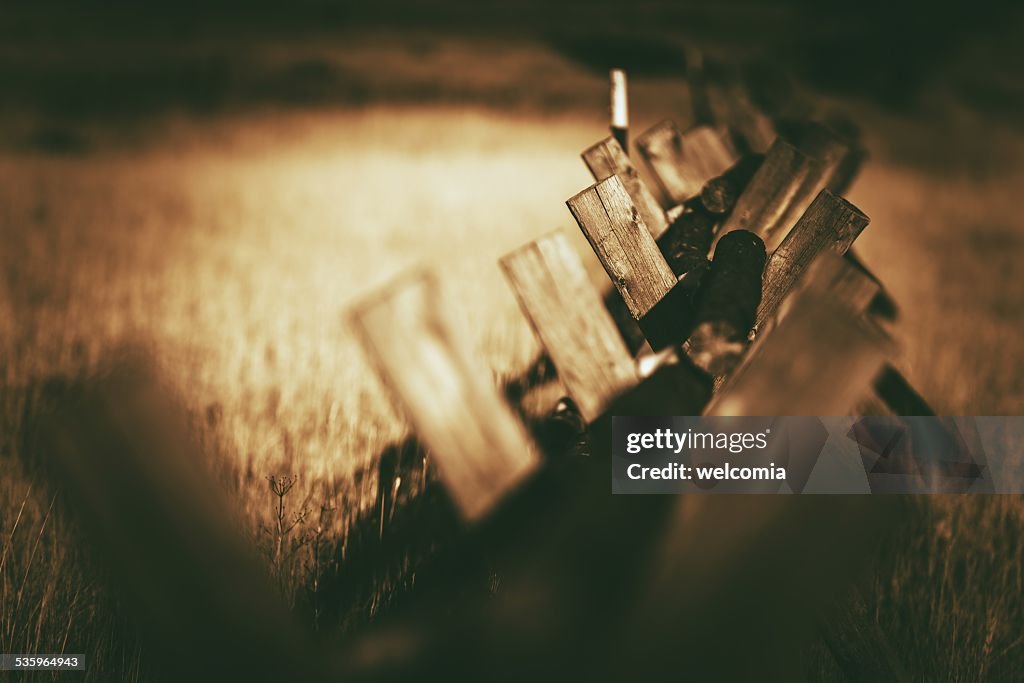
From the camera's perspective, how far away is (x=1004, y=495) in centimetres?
206

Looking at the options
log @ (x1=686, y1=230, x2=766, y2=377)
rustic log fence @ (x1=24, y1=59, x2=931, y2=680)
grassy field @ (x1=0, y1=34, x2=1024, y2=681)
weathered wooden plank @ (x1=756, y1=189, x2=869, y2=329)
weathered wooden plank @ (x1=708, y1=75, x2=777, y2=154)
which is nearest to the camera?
rustic log fence @ (x1=24, y1=59, x2=931, y2=680)

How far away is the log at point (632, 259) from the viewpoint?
4.18ft

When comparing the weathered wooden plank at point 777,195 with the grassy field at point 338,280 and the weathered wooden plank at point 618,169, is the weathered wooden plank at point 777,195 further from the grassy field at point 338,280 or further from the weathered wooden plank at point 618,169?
the grassy field at point 338,280

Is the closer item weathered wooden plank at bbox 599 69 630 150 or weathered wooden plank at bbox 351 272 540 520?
weathered wooden plank at bbox 351 272 540 520

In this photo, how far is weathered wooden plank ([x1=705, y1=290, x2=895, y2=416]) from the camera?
0.63 metres

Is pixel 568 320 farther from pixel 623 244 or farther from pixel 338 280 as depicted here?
pixel 338 280

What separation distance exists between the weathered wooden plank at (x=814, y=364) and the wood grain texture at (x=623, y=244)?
66 centimetres

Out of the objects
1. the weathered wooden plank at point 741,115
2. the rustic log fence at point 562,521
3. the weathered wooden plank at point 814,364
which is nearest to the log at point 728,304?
the rustic log fence at point 562,521

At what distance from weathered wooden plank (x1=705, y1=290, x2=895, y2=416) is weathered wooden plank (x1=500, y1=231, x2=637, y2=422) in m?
0.71

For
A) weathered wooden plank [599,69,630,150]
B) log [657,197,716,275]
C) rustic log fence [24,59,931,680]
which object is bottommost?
rustic log fence [24,59,931,680]

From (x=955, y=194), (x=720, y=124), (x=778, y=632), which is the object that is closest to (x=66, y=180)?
(x=720, y=124)

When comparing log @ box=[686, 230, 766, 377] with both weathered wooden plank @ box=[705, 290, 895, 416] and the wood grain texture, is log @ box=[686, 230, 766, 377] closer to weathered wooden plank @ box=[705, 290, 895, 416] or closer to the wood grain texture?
the wood grain texture

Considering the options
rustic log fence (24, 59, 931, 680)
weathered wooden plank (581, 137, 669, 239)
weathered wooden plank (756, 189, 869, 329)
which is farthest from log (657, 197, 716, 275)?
rustic log fence (24, 59, 931, 680)

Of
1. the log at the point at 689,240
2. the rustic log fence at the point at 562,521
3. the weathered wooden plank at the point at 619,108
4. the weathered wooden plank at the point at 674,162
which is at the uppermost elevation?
the weathered wooden plank at the point at 619,108
